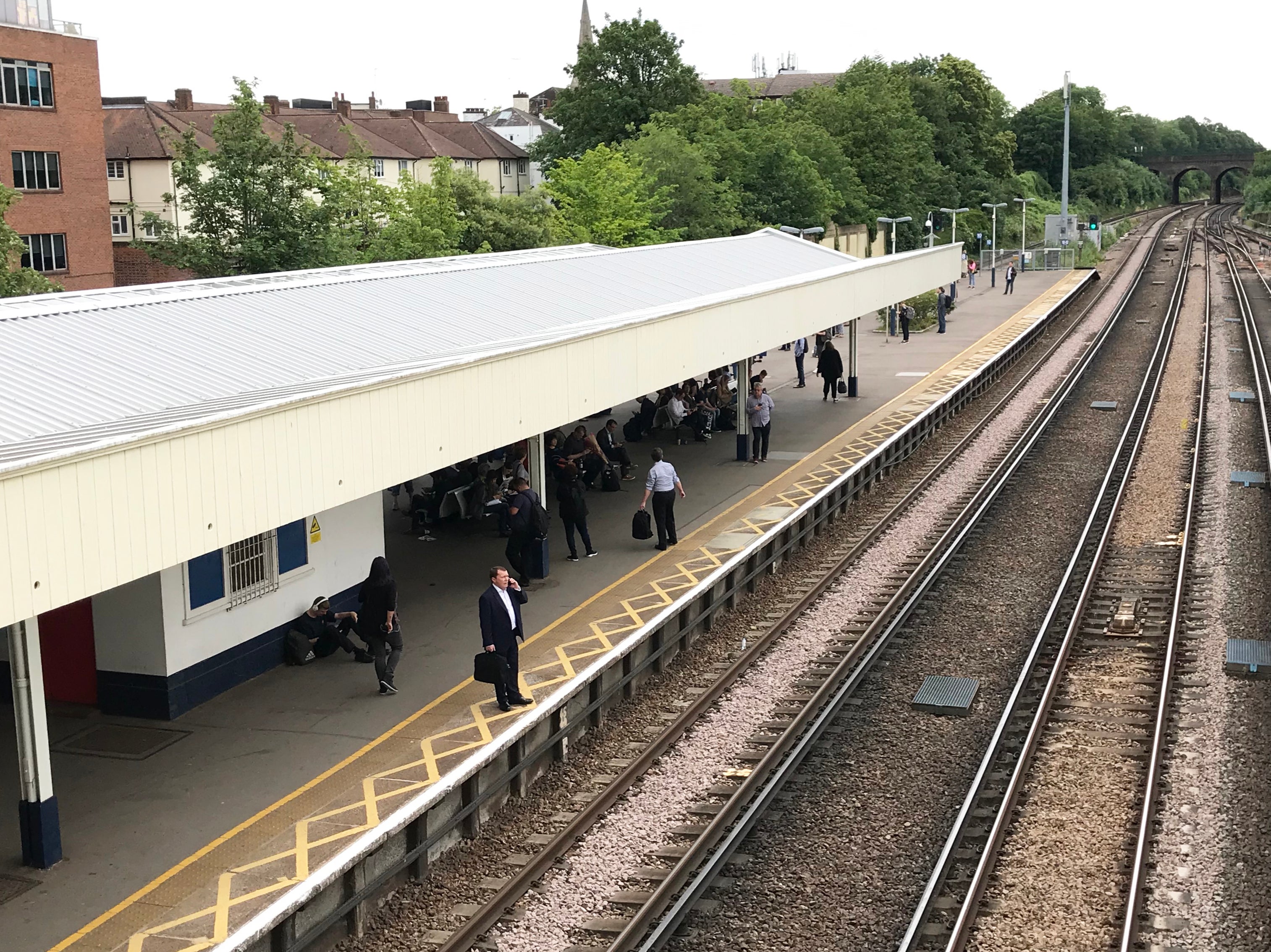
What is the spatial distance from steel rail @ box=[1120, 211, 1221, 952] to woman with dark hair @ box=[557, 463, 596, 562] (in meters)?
7.53

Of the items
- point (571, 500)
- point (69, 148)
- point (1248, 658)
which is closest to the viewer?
point (1248, 658)

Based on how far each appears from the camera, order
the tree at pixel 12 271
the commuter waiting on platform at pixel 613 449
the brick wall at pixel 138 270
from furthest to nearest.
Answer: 1. the brick wall at pixel 138 270
2. the tree at pixel 12 271
3. the commuter waiting on platform at pixel 613 449

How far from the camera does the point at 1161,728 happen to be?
13.4 m

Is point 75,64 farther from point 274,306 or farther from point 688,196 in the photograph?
point 274,306

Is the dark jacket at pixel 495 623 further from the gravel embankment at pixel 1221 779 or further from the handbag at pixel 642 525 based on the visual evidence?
the handbag at pixel 642 525

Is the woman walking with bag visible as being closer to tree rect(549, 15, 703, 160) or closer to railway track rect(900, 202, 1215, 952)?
railway track rect(900, 202, 1215, 952)

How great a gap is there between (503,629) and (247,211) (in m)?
24.7

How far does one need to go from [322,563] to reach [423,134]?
67.8 m

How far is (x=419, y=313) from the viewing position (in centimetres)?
1844

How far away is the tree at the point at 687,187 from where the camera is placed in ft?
178

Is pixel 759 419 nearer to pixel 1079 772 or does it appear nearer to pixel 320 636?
pixel 320 636

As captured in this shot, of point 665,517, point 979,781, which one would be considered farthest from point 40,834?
point 665,517

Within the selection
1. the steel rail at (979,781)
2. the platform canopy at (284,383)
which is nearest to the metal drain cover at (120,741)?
the platform canopy at (284,383)

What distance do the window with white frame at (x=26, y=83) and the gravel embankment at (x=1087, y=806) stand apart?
117 feet
